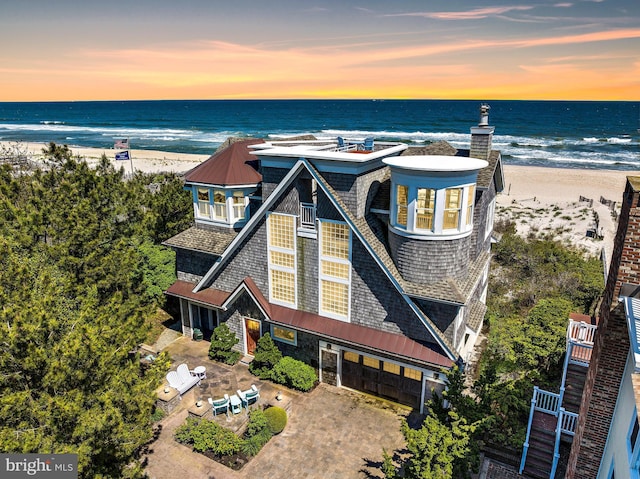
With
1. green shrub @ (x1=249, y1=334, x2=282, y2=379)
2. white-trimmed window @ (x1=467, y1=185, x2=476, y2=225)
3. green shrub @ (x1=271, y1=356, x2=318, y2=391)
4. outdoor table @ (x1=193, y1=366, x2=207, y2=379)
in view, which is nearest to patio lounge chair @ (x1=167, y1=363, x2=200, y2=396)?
outdoor table @ (x1=193, y1=366, x2=207, y2=379)

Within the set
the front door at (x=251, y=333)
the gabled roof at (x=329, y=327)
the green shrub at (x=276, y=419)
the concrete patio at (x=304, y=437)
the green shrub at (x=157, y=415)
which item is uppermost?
the gabled roof at (x=329, y=327)

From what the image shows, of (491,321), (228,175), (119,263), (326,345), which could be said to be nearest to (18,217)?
(119,263)

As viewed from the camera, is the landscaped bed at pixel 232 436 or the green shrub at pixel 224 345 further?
the green shrub at pixel 224 345

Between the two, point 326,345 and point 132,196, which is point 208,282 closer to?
point 132,196

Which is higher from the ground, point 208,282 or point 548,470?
point 208,282

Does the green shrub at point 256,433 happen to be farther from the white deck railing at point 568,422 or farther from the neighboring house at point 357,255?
the white deck railing at point 568,422

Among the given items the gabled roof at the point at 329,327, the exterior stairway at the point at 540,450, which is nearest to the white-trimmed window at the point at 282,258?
the gabled roof at the point at 329,327
